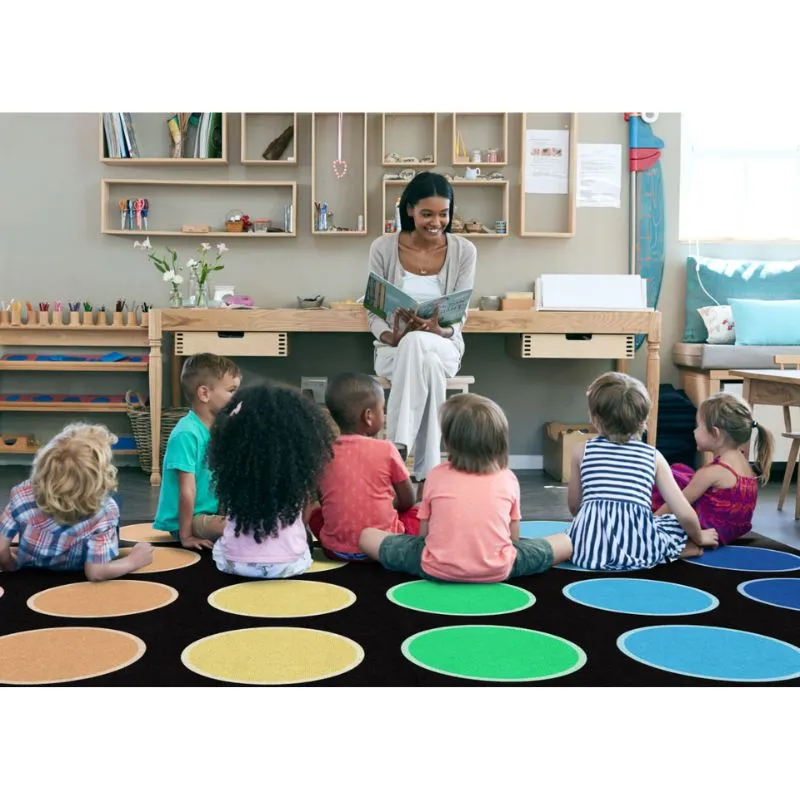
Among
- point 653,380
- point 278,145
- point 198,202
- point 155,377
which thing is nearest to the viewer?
point 155,377

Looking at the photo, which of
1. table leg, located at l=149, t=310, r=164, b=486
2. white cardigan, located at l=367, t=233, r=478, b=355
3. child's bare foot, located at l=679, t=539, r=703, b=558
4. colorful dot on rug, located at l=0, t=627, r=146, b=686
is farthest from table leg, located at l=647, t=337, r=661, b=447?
colorful dot on rug, located at l=0, t=627, r=146, b=686

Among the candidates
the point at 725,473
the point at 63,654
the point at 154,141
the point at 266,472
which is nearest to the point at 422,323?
the point at 725,473

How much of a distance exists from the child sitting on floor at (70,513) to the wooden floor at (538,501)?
82cm

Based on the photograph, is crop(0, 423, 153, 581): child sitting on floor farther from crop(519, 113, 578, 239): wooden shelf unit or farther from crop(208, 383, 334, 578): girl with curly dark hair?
crop(519, 113, 578, 239): wooden shelf unit

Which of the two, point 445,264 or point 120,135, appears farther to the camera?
point 120,135

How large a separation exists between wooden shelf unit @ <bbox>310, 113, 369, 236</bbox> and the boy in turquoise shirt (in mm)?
2190

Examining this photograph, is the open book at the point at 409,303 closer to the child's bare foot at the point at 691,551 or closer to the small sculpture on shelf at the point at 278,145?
the child's bare foot at the point at 691,551

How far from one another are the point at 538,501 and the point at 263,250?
2050 mm

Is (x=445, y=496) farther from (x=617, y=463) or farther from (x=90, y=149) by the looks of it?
(x=90, y=149)

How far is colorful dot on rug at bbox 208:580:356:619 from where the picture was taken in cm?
185

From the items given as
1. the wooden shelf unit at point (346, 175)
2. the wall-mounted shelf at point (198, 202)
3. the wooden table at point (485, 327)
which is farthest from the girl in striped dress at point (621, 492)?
the wall-mounted shelf at point (198, 202)

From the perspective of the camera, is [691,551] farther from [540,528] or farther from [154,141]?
[154,141]

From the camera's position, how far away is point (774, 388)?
3342mm

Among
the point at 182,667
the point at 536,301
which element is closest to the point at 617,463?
the point at 182,667
